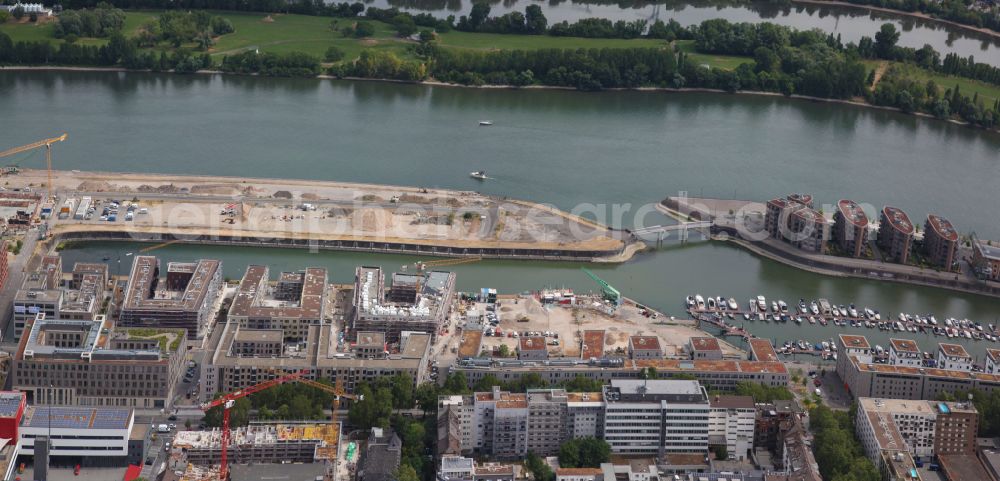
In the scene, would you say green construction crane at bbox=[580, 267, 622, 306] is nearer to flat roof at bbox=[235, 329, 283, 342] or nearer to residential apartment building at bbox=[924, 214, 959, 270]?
flat roof at bbox=[235, 329, 283, 342]

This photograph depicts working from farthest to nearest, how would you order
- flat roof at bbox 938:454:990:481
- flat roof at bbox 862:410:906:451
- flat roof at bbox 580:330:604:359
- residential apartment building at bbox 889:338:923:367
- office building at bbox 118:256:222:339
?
office building at bbox 118:256:222:339 → residential apartment building at bbox 889:338:923:367 → flat roof at bbox 580:330:604:359 → flat roof at bbox 862:410:906:451 → flat roof at bbox 938:454:990:481

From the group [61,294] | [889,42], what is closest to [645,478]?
[61,294]

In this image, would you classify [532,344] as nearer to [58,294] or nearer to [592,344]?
[592,344]

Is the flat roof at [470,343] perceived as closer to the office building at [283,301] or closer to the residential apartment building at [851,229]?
the office building at [283,301]

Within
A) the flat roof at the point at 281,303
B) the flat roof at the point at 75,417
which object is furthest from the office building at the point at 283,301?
the flat roof at the point at 75,417

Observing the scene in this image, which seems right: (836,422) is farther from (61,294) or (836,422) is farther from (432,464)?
(61,294)

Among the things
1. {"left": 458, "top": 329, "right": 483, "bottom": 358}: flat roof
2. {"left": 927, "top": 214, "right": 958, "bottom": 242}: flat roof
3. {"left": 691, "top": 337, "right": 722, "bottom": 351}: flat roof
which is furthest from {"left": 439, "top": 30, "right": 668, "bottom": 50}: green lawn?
{"left": 691, "top": 337, "right": 722, "bottom": 351}: flat roof

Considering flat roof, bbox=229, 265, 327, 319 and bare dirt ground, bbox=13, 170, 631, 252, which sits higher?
bare dirt ground, bbox=13, 170, 631, 252
